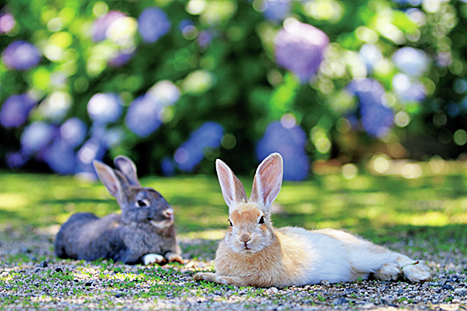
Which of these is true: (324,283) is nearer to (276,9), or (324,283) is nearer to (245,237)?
(245,237)

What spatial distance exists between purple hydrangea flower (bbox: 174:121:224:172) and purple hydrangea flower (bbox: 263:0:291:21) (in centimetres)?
152

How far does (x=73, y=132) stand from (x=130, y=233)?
4.66 m

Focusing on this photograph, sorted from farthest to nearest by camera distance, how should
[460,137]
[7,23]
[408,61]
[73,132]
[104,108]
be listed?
1. [460,137]
2. [7,23]
3. [73,132]
4. [104,108]
5. [408,61]

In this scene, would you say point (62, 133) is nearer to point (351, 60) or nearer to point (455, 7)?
point (351, 60)

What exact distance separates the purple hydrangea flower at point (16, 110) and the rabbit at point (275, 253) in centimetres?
668

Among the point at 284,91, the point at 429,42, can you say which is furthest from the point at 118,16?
the point at 429,42

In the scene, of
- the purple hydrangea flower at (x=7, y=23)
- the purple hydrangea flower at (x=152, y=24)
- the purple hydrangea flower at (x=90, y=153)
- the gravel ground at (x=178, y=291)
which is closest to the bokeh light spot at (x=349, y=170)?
the purple hydrangea flower at (x=152, y=24)

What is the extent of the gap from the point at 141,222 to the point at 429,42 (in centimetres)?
654

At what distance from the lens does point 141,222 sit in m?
3.74

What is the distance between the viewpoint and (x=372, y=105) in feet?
23.6

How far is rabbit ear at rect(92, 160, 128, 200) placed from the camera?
3.84 metres

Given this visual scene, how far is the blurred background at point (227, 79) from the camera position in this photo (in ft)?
22.8

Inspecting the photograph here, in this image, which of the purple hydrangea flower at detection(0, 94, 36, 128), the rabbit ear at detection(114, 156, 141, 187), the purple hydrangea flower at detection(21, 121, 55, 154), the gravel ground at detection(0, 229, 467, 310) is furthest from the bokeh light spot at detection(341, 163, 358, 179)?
the purple hydrangea flower at detection(0, 94, 36, 128)

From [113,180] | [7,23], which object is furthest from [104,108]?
[113,180]
